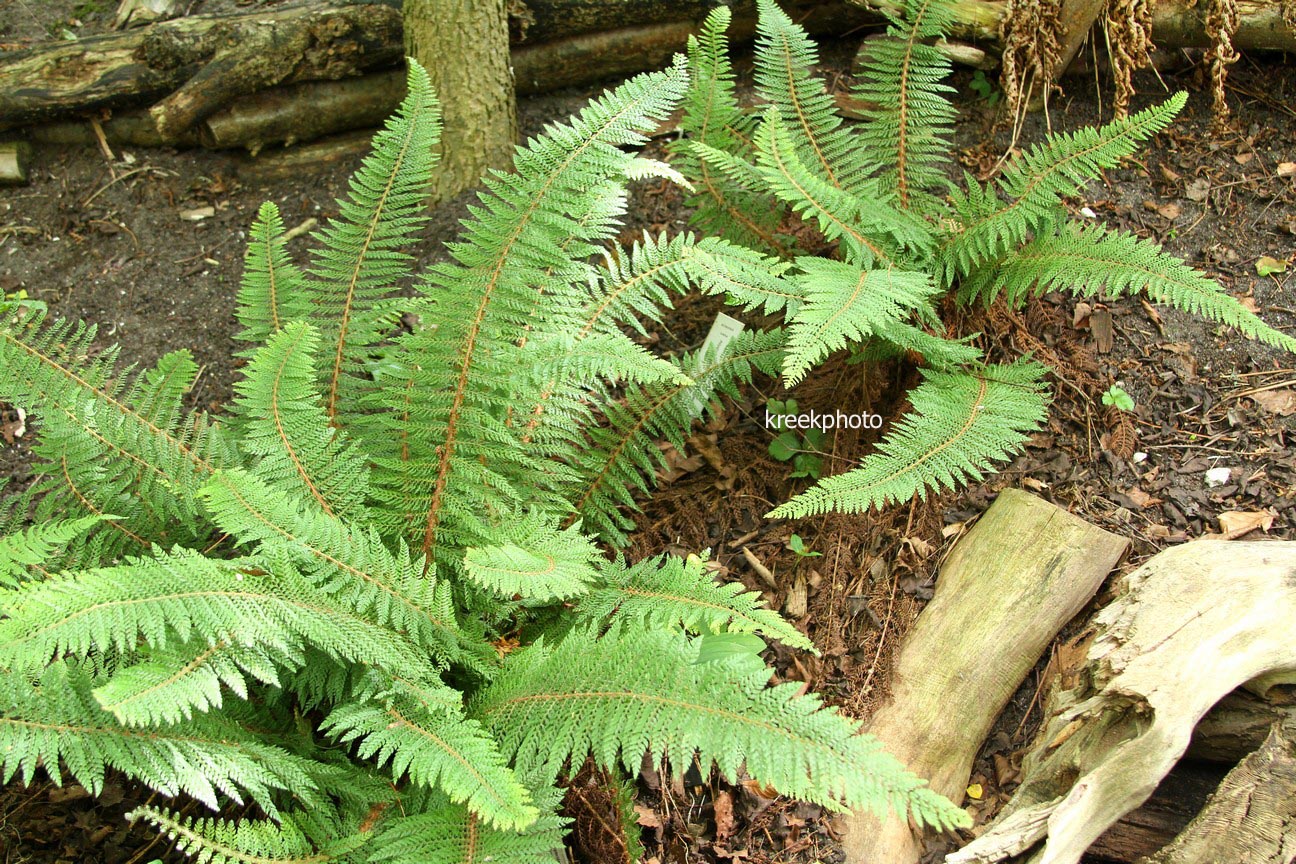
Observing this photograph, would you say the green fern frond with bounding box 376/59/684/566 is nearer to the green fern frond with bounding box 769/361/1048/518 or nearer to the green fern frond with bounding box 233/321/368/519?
the green fern frond with bounding box 233/321/368/519

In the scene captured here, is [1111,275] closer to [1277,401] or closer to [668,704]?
[1277,401]

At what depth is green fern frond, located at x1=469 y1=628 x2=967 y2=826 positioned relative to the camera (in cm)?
171

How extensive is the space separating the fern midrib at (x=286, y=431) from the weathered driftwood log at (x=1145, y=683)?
1.64m

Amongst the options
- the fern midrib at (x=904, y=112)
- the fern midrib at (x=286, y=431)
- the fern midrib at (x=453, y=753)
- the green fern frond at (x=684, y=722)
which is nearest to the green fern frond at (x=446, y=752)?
the fern midrib at (x=453, y=753)

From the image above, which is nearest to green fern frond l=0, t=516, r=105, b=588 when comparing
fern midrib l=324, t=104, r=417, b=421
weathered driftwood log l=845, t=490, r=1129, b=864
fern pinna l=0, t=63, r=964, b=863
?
fern pinna l=0, t=63, r=964, b=863

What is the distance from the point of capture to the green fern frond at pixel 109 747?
194 centimetres

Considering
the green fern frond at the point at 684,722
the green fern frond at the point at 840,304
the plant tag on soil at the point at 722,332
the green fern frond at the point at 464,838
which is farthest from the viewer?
the plant tag on soil at the point at 722,332

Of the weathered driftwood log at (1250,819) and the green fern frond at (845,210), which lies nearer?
the weathered driftwood log at (1250,819)

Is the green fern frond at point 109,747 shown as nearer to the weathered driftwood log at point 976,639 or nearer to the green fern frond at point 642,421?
the green fern frond at point 642,421

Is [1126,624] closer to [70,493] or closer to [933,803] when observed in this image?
[933,803]

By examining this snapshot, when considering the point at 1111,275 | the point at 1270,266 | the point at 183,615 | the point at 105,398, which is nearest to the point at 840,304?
the point at 1111,275

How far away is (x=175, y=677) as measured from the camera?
6.06 feet

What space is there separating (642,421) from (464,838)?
1207mm

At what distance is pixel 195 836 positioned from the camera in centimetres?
190
